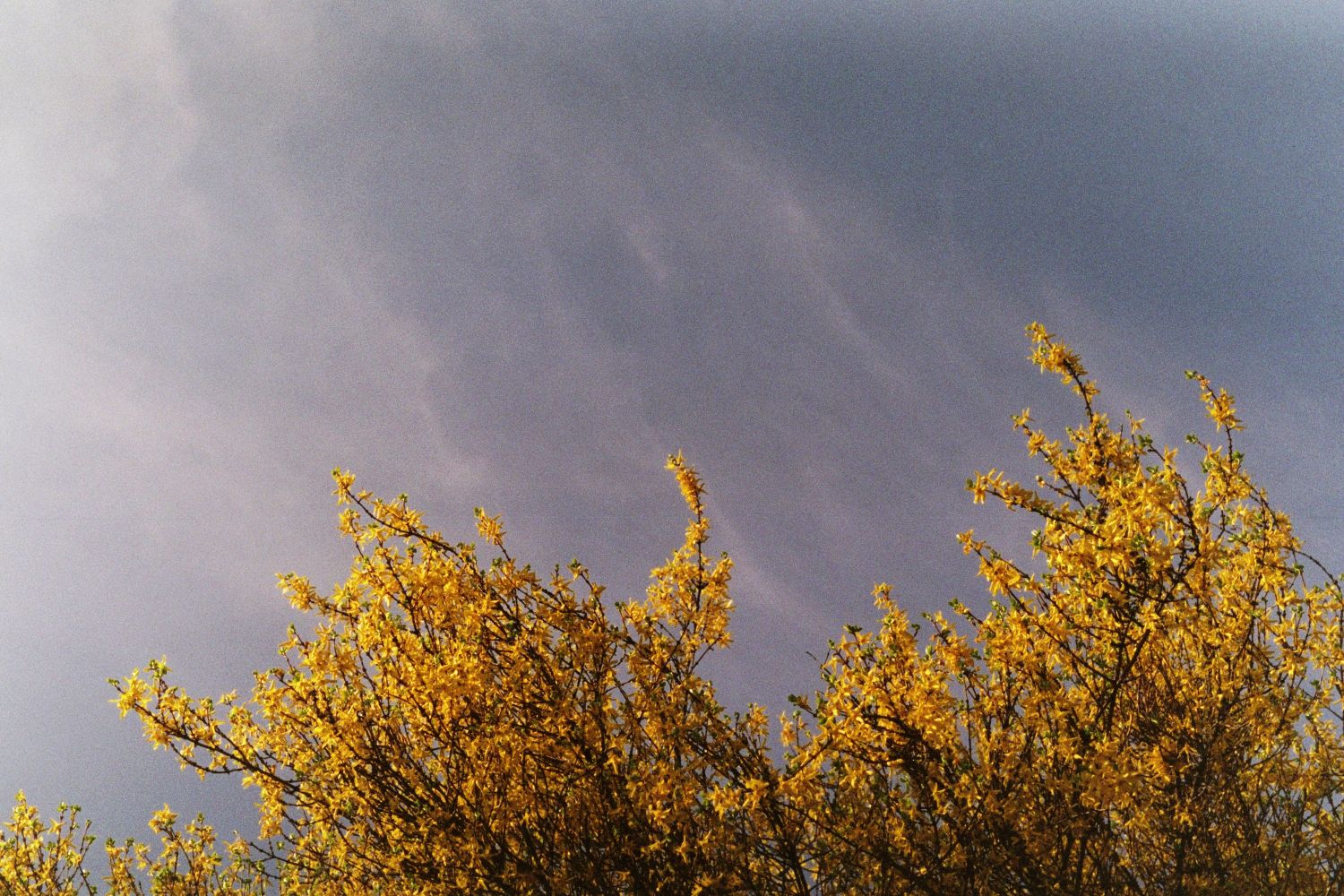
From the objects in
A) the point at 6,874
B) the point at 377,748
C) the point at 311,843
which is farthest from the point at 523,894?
the point at 6,874

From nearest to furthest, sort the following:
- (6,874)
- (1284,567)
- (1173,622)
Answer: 1. (1173,622)
2. (1284,567)
3. (6,874)

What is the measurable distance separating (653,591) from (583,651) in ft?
1.96

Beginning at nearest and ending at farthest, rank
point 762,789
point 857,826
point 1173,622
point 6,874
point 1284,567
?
point 762,789 < point 1173,622 < point 857,826 < point 1284,567 < point 6,874

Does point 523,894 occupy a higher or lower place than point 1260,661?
lower

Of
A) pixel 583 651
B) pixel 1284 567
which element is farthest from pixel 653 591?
pixel 1284 567

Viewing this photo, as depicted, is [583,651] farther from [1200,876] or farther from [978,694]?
[1200,876]

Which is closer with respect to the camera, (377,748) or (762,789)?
(762,789)

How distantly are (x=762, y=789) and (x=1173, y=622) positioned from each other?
73.0 inches

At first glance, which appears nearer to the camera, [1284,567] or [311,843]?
[1284,567]

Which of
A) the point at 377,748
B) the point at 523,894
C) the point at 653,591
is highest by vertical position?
the point at 653,591

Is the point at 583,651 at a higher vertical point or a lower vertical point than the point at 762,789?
higher

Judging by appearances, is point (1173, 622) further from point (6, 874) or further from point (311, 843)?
point (6, 874)

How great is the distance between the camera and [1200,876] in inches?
160

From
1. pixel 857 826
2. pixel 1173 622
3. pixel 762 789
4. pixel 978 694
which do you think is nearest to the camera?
pixel 762 789
